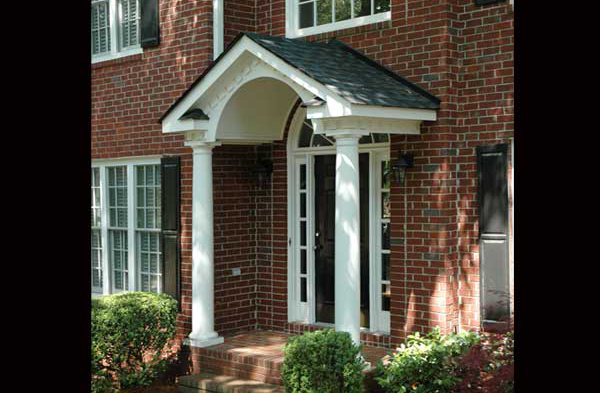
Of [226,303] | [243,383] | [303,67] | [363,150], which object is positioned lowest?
[243,383]

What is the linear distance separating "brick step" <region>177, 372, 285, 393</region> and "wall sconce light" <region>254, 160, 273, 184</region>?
2.69 metres

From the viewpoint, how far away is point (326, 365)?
745 centimetres

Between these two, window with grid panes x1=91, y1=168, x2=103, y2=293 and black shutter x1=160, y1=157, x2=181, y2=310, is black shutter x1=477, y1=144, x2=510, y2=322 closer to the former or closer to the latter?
black shutter x1=160, y1=157, x2=181, y2=310

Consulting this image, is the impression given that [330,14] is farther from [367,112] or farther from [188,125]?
[367,112]

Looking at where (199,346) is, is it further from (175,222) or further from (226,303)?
(175,222)

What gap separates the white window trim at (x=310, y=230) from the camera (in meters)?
9.23

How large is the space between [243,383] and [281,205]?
8.15 feet

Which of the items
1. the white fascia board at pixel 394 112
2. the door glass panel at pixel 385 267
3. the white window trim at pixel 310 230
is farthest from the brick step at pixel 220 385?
the white fascia board at pixel 394 112

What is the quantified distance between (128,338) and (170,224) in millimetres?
1829

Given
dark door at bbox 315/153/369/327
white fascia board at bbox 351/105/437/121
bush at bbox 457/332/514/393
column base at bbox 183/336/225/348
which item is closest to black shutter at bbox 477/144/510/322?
white fascia board at bbox 351/105/437/121

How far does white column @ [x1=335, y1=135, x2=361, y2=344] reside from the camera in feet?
25.8

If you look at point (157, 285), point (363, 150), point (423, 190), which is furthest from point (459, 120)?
point (157, 285)

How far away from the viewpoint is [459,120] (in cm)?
827

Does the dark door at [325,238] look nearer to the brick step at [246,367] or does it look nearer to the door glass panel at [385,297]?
the door glass panel at [385,297]
